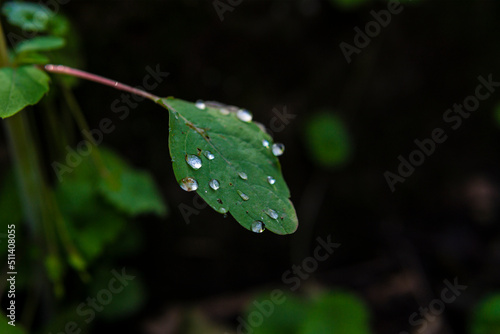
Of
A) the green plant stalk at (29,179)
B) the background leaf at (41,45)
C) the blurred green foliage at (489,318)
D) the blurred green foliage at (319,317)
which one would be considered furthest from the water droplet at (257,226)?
the blurred green foliage at (489,318)

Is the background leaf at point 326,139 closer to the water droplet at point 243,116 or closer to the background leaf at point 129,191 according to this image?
the background leaf at point 129,191

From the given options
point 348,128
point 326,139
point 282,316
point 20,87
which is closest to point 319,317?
point 282,316

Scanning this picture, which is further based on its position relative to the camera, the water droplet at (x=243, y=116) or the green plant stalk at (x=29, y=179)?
the green plant stalk at (x=29, y=179)

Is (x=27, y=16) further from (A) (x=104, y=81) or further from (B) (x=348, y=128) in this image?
(B) (x=348, y=128)

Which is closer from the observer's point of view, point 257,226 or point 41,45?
point 257,226

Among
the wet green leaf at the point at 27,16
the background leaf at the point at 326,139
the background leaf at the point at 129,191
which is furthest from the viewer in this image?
the background leaf at the point at 326,139
